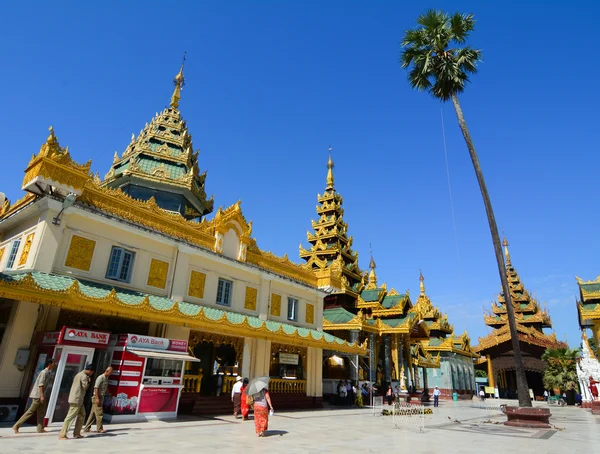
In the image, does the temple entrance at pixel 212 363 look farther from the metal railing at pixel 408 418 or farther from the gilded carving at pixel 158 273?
the metal railing at pixel 408 418

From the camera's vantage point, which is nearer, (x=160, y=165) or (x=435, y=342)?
(x=160, y=165)

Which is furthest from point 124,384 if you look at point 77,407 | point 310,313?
point 310,313

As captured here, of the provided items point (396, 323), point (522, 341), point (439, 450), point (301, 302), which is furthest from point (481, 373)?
point (439, 450)

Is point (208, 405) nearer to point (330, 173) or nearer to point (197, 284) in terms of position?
point (197, 284)

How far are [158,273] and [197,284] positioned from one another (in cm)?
196

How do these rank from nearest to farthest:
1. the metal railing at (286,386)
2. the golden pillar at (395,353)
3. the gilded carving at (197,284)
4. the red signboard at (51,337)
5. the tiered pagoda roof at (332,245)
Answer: the red signboard at (51,337), the gilded carving at (197,284), the metal railing at (286,386), the golden pillar at (395,353), the tiered pagoda roof at (332,245)

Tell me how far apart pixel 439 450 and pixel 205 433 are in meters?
6.09

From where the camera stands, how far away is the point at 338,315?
29.2 m

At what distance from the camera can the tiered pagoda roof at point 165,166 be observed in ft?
71.4

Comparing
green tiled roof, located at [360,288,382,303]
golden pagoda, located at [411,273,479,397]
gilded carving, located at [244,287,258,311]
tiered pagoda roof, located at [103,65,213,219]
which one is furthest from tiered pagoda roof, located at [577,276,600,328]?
tiered pagoda roof, located at [103,65,213,219]

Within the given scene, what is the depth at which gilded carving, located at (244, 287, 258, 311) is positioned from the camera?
1931 centimetres

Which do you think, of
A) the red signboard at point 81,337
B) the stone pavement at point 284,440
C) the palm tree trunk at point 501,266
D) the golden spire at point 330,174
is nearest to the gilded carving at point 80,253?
the red signboard at point 81,337

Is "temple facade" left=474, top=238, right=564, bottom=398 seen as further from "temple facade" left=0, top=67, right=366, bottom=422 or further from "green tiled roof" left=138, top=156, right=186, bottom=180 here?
"green tiled roof" left=138, top=156, right=186, bottom=180

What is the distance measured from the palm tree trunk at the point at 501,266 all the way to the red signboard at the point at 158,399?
1362 cm
